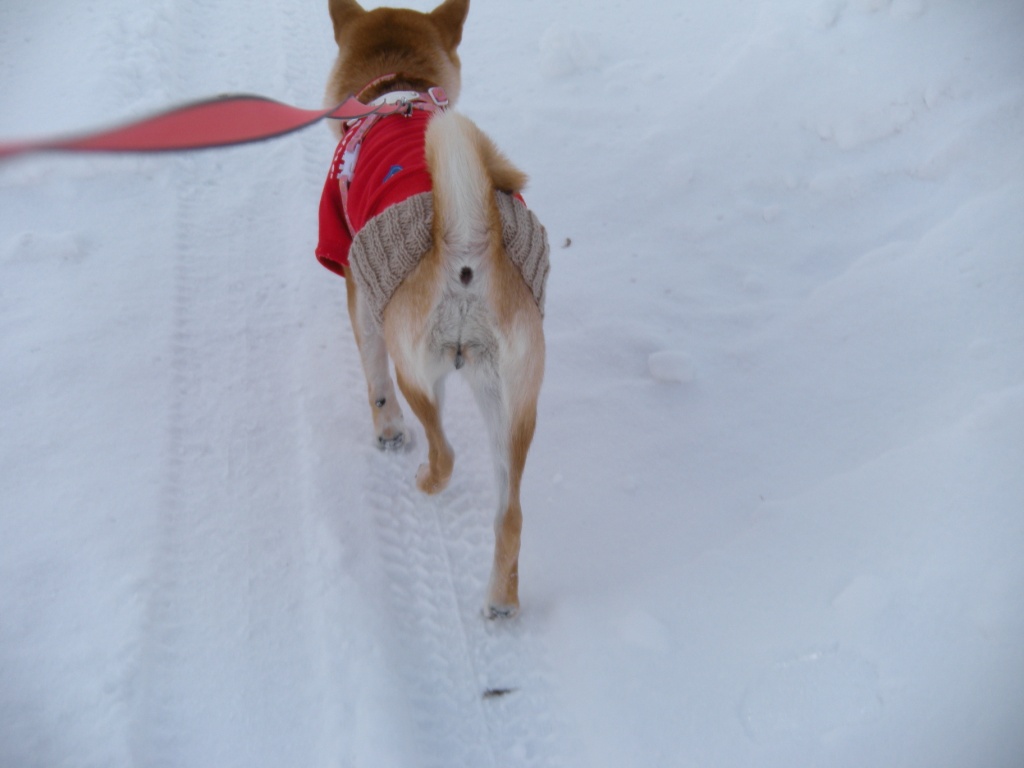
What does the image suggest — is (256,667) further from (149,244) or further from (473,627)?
(149,244)

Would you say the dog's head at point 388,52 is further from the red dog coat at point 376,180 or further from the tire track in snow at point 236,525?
the tire track in snow at point 236,525

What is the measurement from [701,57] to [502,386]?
10.7ft

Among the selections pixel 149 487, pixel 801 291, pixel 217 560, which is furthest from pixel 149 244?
pixel 801 291

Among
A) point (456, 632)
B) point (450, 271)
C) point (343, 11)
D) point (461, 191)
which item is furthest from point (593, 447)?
point (343, 11)

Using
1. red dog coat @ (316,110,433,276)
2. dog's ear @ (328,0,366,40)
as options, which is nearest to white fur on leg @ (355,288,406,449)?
red dog coat @ (316,110,433,276)

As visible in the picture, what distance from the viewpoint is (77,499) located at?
2.10m

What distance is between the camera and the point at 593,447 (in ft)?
8.00

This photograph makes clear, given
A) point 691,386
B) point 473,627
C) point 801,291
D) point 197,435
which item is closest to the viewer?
point 473,627

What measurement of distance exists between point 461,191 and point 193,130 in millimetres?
597

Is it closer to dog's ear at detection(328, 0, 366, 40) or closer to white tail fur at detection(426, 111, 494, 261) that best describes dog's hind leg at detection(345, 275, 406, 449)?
white tail fur at detection(426, 111, 494, 261)

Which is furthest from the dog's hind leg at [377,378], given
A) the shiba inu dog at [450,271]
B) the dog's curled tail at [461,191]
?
the dog's curled tail at [461,191]

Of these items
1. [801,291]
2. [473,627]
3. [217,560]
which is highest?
[801,291]

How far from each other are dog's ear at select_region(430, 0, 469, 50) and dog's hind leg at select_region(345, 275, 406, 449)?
1315mm

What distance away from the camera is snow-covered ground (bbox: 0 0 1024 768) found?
171cm
